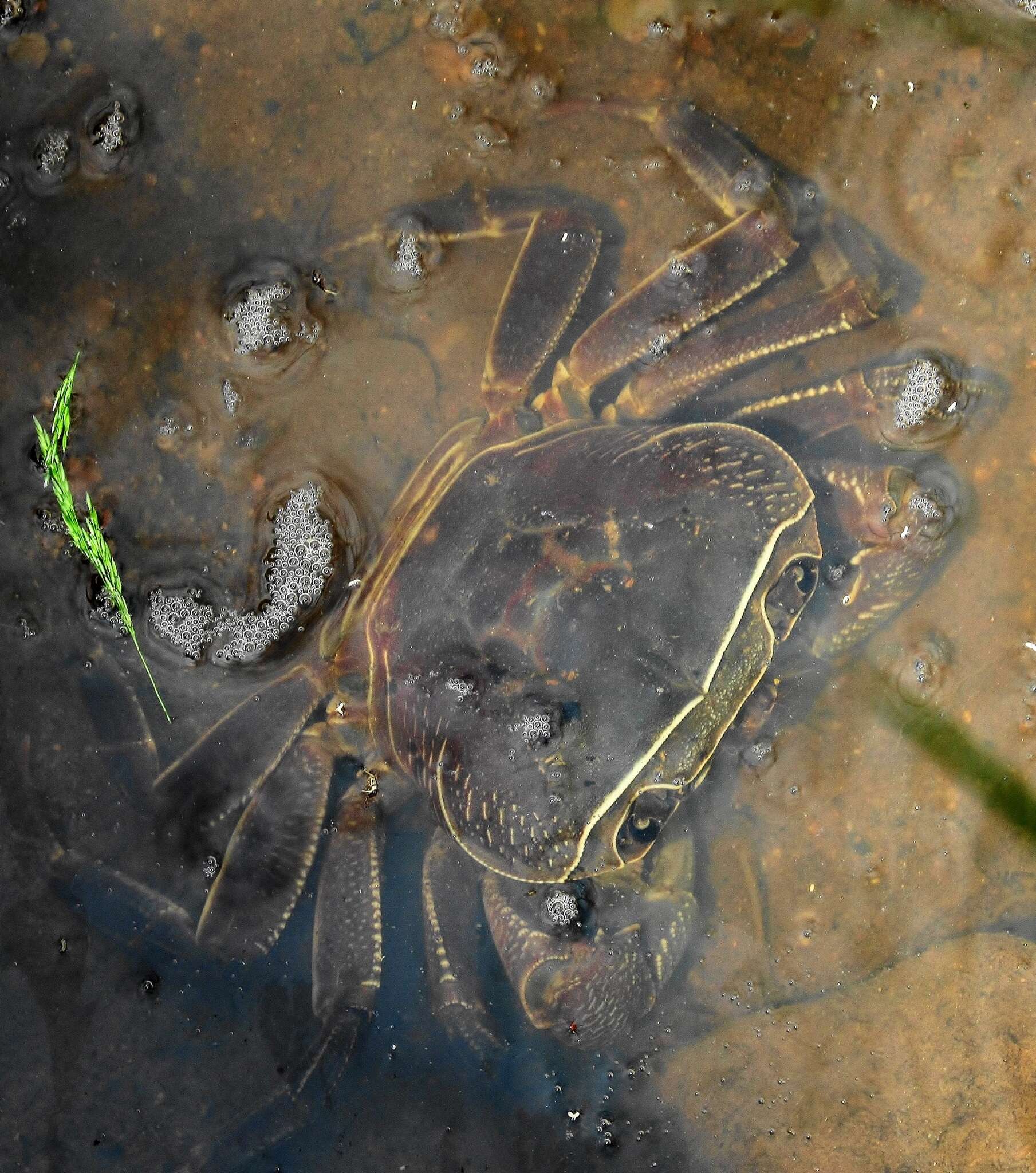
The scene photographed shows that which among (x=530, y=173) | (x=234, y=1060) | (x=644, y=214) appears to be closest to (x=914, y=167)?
(x=644, y=214)

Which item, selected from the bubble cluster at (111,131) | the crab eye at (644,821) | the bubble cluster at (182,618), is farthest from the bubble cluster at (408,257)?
the crab eye at (644,821)

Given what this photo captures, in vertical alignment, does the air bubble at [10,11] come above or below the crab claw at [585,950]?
above

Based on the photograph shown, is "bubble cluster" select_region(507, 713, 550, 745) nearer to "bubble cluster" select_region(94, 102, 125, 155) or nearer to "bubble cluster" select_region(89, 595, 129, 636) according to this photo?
"bubble cluster" select_region(89, 595, 129, 636)

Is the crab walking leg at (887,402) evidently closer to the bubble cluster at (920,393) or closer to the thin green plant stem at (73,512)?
the bubble cluster at (920,393)

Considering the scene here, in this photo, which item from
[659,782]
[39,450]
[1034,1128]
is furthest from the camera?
[1034,1128]

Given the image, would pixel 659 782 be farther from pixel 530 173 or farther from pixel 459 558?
pixel 530 173

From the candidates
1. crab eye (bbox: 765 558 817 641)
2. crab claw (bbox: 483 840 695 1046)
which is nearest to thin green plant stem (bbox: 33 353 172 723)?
crab claw (bbox: 483 840 695 1046)
